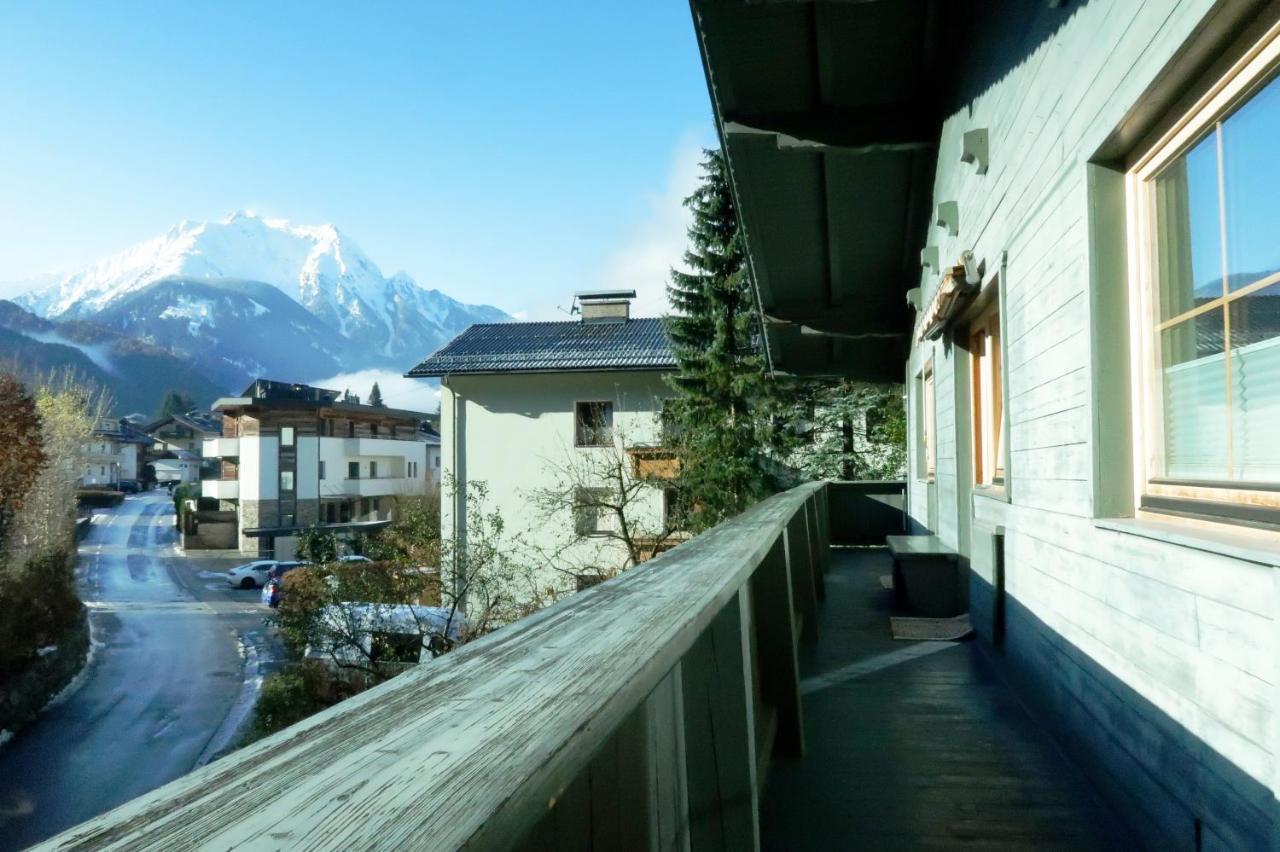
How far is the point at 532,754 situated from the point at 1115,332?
268 centimetres

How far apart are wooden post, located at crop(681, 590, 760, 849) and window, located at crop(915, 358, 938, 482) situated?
6.48 meters

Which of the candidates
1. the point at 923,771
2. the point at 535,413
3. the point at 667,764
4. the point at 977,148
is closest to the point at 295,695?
the point at 535,413

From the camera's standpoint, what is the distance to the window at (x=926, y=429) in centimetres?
886

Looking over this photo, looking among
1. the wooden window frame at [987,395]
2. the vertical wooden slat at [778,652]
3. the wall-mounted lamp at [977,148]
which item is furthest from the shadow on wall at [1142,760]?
the wall-mounted lamp at [977,148]

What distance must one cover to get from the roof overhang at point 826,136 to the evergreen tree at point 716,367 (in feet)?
44.3

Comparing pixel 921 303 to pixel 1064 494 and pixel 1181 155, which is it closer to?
pixel 1064 494

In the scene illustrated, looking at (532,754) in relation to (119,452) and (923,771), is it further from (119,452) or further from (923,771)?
(119,452)

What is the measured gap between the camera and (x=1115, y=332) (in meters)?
3.02

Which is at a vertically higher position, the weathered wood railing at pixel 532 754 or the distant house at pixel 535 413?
the distant house at pixel 535 413

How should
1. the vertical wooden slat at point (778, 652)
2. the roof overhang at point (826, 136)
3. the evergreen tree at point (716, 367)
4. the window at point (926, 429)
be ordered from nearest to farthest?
the vertical wooden slat at point (778, 652)
the roof overhang at point (826, 136)
the window at point (926, 429)
the evergreen tree at point (716, 367)

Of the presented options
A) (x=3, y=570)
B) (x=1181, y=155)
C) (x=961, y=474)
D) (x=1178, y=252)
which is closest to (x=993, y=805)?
(x=1178, y=252)

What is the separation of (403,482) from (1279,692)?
62.7m

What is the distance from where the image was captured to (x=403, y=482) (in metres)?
62.5

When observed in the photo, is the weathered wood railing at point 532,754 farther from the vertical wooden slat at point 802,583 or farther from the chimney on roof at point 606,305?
the chimney on roof at point 606,305
